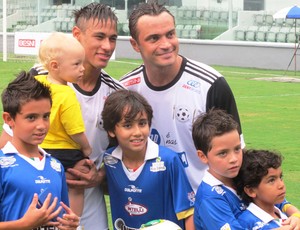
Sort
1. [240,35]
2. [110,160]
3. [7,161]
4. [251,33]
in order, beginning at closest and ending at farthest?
[7,161] < [110,160] < [251,33] < [240,35]

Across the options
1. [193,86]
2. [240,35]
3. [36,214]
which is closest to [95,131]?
[193,86]

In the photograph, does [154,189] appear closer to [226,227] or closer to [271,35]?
[226,227]

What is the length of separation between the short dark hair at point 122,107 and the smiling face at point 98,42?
10.5 inches

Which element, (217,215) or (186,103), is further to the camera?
(186,103)

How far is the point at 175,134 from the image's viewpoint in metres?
5.05

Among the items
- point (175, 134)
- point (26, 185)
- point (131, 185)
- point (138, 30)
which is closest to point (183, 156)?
point (175, 134)

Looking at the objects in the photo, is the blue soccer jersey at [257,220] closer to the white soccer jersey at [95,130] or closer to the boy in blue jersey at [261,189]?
the boy in blue jersey at [261,189]

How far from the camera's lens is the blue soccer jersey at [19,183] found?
13.7 feet

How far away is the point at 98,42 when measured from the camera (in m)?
5.01

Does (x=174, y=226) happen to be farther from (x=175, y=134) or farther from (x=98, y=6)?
(x=98, y=6)

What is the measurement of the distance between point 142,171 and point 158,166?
11cm

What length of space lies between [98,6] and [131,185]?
46.6 inches

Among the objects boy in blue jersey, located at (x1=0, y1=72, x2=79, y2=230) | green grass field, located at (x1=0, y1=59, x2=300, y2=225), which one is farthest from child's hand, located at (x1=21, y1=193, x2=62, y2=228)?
green grass field, located at (x1=0, y1=59, x2=300, y2=225)

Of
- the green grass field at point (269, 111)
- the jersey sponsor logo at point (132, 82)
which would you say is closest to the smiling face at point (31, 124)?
the jersey sponsor logo at point (132, 82)
